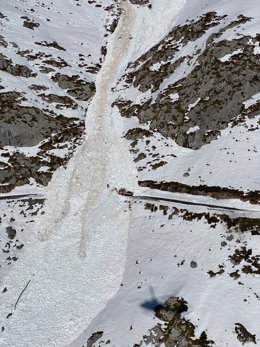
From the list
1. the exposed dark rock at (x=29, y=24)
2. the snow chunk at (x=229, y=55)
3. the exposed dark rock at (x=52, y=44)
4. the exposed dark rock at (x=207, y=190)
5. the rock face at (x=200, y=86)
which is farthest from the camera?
the exposed dark rock at (x=29, y=24)

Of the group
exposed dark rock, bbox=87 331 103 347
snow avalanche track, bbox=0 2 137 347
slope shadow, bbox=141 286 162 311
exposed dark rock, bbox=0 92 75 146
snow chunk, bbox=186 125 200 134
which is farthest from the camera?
exposed dark rock, bbox=0 92 75 146

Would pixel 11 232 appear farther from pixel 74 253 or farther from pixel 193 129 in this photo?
pixel 193 129

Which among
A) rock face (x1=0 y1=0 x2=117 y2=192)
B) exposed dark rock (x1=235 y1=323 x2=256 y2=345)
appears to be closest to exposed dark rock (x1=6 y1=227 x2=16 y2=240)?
rock face (x1=0 y1=0 x2=117 y2=192)

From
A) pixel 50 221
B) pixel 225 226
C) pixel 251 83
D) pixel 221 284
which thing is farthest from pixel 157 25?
pixel 221 284

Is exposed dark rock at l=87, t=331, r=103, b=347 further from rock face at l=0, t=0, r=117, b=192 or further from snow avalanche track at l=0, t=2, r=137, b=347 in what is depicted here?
rock face at l=0, t=0, r=117, b=192

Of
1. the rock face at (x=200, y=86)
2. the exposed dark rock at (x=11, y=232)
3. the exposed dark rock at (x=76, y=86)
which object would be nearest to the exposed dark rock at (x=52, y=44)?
the exposed dark rock at (x=76, y=86)

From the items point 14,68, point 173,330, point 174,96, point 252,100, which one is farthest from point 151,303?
point 14,68

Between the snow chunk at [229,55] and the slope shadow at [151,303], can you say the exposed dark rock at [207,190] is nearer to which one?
the slope shadow at [151,303]
